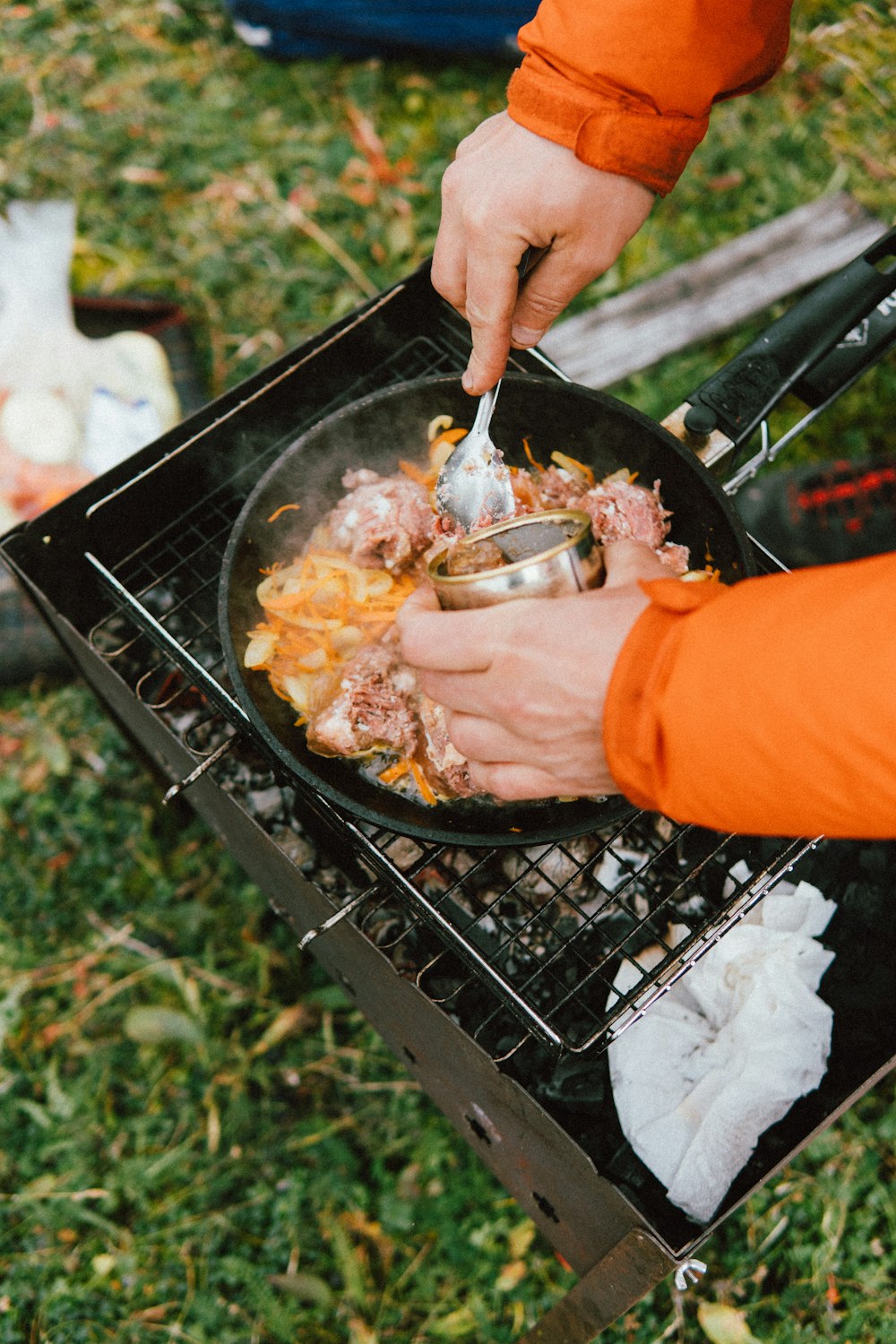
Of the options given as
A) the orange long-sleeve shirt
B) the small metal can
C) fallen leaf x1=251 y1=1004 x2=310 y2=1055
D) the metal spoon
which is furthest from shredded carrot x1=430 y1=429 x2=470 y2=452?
fallen leaf x1=251 y1=1004 x2=310 y2=1055

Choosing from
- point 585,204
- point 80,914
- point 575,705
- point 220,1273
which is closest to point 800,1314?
point 220,1273

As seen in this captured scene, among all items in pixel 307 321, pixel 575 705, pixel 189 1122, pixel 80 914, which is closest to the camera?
pixel 575 705

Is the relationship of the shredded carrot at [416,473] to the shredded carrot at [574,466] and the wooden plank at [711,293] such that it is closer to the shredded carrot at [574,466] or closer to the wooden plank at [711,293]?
the shredded carrot at [574,466]

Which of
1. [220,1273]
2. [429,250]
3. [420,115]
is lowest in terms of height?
[220,1273]

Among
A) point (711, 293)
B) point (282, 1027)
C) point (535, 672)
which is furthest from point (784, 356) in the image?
point (282, 1027)

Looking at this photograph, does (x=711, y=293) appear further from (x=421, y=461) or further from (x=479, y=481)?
(x=479, y=481)

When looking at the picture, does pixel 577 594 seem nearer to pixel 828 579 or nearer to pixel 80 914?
A: pixel 828 579

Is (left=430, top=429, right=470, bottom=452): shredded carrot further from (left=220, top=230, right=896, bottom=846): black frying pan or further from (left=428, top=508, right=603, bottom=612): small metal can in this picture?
(left=428, top=508, right=603, bottom=612): small metal can
